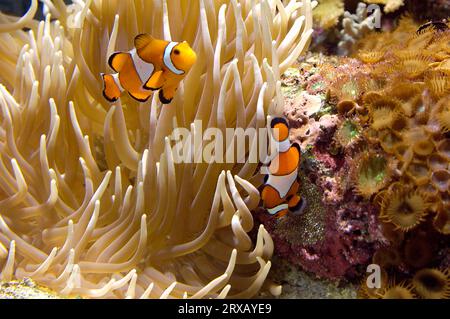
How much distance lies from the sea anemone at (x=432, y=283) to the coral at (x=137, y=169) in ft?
1.97

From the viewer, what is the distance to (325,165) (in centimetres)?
192

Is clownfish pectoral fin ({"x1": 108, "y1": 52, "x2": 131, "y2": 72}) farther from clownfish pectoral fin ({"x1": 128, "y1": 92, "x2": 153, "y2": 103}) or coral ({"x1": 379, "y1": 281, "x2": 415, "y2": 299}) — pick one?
coral ({"x1": 379, "y1": 281, "x2": 415, "y2": 299})

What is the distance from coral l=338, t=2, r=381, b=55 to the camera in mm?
3627

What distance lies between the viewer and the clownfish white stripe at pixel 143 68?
70.5 inches

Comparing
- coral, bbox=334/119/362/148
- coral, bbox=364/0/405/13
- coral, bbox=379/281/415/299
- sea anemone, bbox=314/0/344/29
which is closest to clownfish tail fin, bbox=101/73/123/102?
coral, bbox=334/119/362/148

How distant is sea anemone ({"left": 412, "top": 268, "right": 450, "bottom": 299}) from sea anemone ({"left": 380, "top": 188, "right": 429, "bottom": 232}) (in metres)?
0.19

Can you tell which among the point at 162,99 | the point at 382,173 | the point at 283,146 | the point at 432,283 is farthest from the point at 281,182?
the point at 432,283

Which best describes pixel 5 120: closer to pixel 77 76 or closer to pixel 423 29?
pixel 77 76

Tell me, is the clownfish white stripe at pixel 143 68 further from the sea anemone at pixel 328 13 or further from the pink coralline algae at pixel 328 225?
the sea anemone at pixel 328 13

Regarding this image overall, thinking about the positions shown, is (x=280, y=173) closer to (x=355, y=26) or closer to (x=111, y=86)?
(x=111, y=86)

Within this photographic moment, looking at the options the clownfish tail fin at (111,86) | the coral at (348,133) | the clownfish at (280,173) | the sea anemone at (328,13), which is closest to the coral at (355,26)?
the sea anemone at (328,13)

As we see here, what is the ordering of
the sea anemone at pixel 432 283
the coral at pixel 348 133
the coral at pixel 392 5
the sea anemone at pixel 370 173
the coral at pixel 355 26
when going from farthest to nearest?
the coral at pixel 355 26 → the coral at pixel 392 5 → the coral at pixel 348 133 → the sea anemone at pixel 370 173 → the sea anemone at pixel 432 283

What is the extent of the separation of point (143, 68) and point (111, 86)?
16cm

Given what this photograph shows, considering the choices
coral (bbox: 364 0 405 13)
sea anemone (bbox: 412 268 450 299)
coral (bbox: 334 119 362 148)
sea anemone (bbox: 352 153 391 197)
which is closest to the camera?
sea anemone (bbox: 412 268 450 299)
